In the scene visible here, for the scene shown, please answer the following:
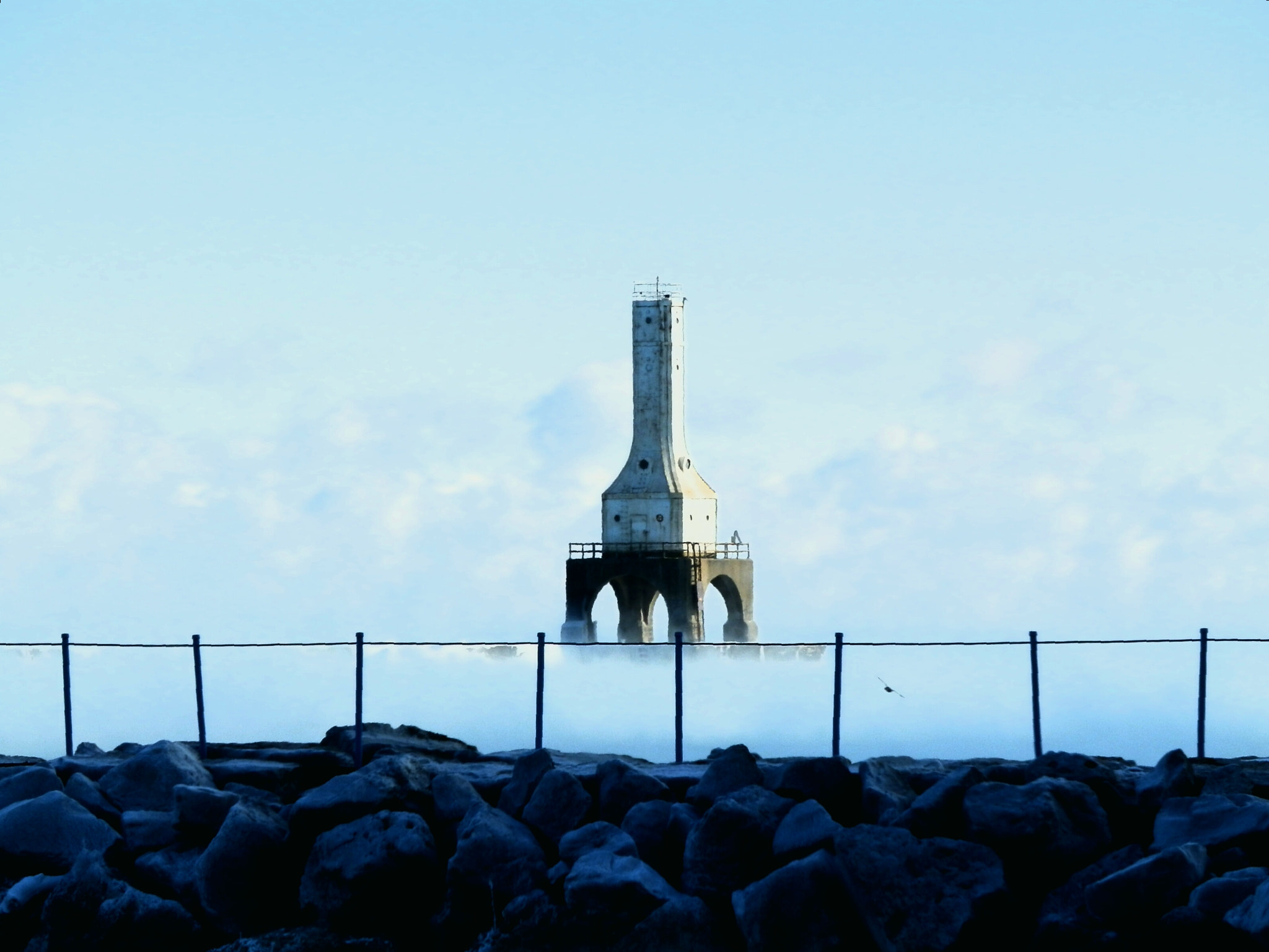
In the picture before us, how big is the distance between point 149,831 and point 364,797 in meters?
1.79

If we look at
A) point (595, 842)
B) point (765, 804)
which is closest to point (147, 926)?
point (595, 842)

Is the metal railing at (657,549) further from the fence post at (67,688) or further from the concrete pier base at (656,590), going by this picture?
the fence post at (67,688)

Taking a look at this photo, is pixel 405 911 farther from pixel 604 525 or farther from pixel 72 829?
pixel 604 525

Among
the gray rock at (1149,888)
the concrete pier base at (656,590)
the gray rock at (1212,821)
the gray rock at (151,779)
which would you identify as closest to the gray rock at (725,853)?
the gray rock at (1149,888)

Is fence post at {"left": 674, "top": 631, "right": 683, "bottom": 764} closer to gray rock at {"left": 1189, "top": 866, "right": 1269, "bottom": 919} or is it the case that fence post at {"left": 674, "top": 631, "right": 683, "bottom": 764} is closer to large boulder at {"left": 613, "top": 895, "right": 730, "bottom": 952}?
large boulder at {"left": 613, "top": 895, "right": 730, "bottom": 952}

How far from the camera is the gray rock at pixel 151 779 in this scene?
15656 mm

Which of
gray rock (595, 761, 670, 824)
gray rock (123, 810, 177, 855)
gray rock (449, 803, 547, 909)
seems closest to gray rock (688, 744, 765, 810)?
gray rock (595, 761, 670, 824)

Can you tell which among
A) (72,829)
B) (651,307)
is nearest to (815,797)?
(72,829)

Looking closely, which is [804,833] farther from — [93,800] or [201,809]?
[93,800]

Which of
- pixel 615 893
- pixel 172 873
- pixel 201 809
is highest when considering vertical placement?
pixel 201 809

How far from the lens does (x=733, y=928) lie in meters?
13.2

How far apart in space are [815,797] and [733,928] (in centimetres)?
158

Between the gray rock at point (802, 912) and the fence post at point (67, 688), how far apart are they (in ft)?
23.2

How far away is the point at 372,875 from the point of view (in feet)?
45.9
